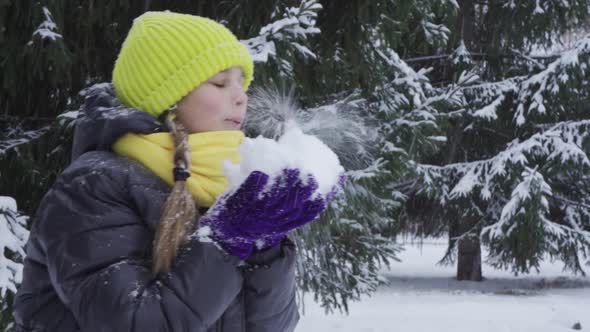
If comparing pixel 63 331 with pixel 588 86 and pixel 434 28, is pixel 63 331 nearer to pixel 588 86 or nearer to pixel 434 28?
pixel 434 28

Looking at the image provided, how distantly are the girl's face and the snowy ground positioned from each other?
571 cm

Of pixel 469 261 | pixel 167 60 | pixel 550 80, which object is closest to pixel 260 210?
pixel 167 60

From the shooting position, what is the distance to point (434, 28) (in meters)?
6.54

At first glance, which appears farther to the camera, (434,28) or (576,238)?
(576,238)

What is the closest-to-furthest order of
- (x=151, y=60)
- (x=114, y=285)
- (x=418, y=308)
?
(x=114, y=285) → (x=151, y=60) → (x=418, y=308)

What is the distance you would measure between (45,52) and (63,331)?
2.90 metres

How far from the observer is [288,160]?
1318 mm

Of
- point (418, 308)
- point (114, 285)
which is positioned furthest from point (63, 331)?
point (418, 308)

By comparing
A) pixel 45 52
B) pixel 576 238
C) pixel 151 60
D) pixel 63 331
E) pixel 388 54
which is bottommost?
pixel 576 238

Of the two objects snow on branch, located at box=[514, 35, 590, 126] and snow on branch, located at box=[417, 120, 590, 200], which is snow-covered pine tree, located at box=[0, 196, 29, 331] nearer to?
snow on branch, located at box=[417, 120, 590, 200]

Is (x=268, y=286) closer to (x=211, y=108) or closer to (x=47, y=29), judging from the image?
(x=211, y=108)

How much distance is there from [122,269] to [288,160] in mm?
364

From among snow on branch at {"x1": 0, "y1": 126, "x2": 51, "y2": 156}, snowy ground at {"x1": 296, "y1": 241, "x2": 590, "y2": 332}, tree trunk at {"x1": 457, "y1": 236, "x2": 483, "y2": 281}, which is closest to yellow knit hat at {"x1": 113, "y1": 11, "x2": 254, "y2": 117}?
snow on branch at {"x1": 0, "y1": 126, "x2": 51, "y2": 156}

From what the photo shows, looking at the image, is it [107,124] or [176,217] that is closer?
[176,217]
